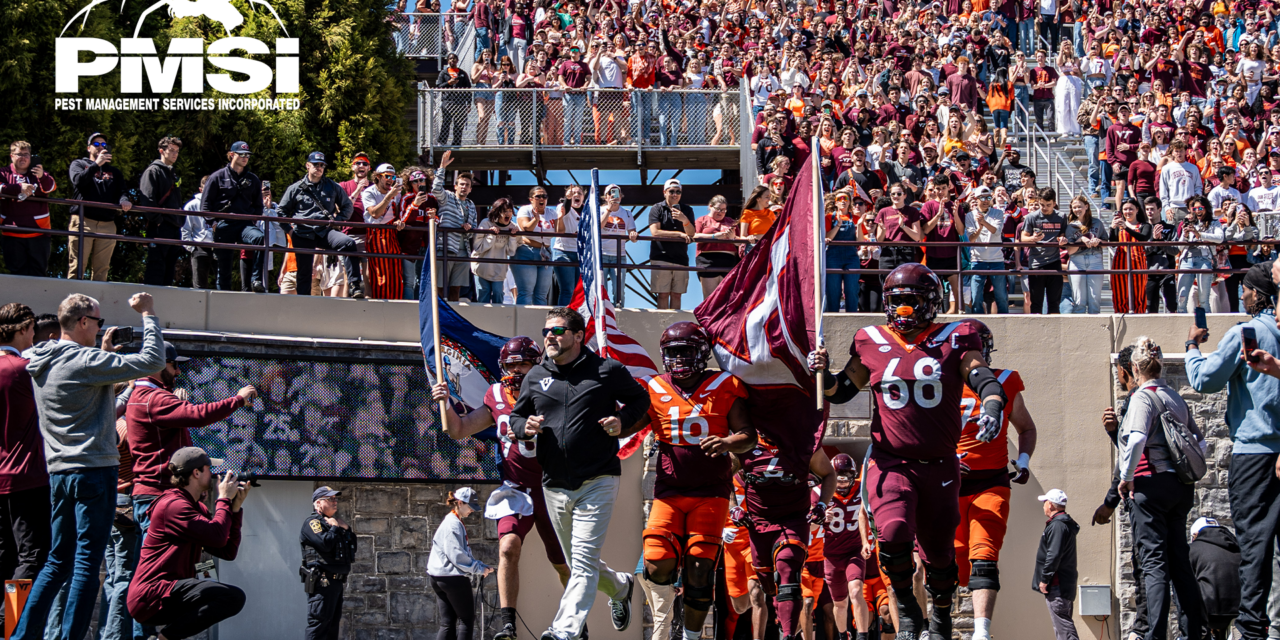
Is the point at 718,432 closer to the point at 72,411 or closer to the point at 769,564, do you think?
the point at 769,564

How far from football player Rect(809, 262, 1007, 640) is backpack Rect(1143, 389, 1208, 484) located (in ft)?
8.60

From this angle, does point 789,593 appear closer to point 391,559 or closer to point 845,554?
point 845,554

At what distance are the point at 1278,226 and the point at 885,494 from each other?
11.0 m

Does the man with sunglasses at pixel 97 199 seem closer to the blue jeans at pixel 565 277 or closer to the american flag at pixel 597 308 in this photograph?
the blue jeans at pixel 565 277

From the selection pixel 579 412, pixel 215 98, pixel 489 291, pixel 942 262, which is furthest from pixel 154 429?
pixel 215 98

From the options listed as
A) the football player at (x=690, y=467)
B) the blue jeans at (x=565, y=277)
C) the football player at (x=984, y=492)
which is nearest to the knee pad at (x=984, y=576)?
the football player at (x=984, y=492)

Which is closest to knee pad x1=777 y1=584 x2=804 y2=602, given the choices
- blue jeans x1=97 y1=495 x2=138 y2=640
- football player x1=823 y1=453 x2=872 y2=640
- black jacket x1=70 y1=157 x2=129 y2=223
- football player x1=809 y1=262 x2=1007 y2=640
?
football player x1=809 y1=262 x2=1007 y2=640

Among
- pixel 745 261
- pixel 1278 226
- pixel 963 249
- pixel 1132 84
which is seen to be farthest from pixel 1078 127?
pixel 745 261

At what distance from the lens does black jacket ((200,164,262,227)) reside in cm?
1484

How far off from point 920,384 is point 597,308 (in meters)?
3.55

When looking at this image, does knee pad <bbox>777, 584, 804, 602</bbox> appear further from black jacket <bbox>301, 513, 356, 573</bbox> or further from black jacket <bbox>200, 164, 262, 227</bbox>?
black jacket <bbox>200, 164, 262, 227</bbox>

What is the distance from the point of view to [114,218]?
14859 millimetres

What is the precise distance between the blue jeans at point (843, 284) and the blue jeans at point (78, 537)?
8.73m

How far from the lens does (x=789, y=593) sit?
Result: 9.70 m
